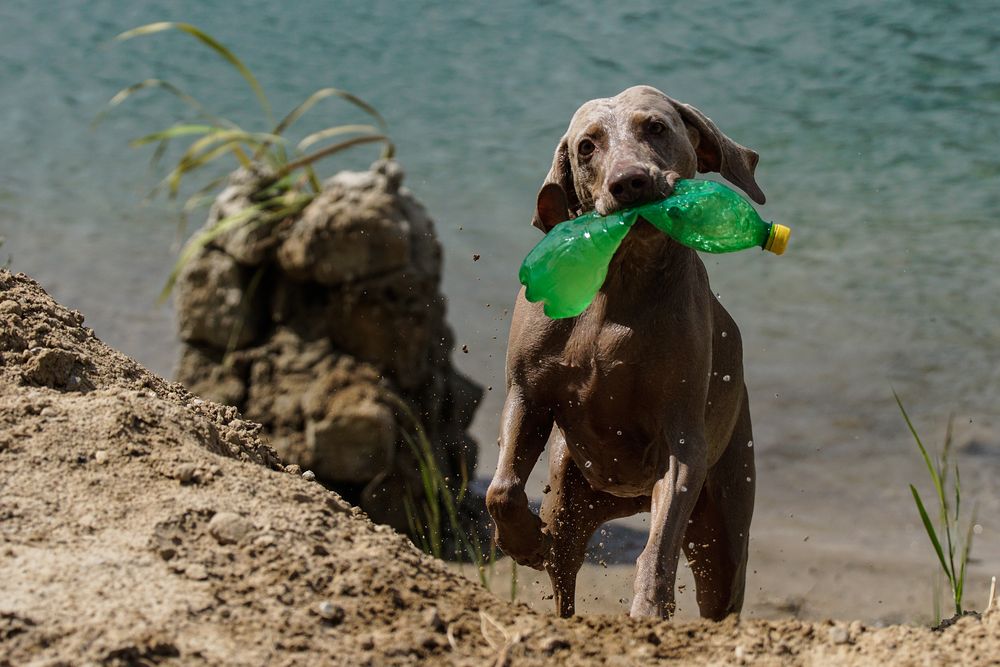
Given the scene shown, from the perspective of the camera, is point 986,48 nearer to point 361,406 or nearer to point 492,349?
point 492,349

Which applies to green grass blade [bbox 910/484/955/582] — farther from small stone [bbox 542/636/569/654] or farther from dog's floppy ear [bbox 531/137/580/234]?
small stone [bbox 542/636/569/654]

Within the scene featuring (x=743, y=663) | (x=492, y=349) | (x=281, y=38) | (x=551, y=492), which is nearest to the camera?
(x=743, y=663)

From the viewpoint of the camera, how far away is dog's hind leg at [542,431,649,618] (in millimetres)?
4836

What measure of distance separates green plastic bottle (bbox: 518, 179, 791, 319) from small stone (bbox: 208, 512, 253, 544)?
4.59 ft

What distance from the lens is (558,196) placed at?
4355mm

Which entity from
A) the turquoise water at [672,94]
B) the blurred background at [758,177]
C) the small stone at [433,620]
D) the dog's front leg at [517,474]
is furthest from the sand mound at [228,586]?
the turquoise water at [672,94]

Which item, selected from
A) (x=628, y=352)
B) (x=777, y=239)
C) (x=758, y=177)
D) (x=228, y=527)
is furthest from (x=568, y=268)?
(x=758, y=177)

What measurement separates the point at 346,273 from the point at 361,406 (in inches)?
33.0

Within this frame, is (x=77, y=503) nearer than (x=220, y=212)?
Yes

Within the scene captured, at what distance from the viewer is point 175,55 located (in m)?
18.0

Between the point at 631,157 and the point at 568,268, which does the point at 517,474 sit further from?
the point at 631,157

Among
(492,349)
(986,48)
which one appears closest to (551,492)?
(492,349)

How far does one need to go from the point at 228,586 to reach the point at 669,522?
154 centimetres

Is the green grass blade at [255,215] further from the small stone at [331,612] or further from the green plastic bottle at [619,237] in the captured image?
the small stone at [331,612]
